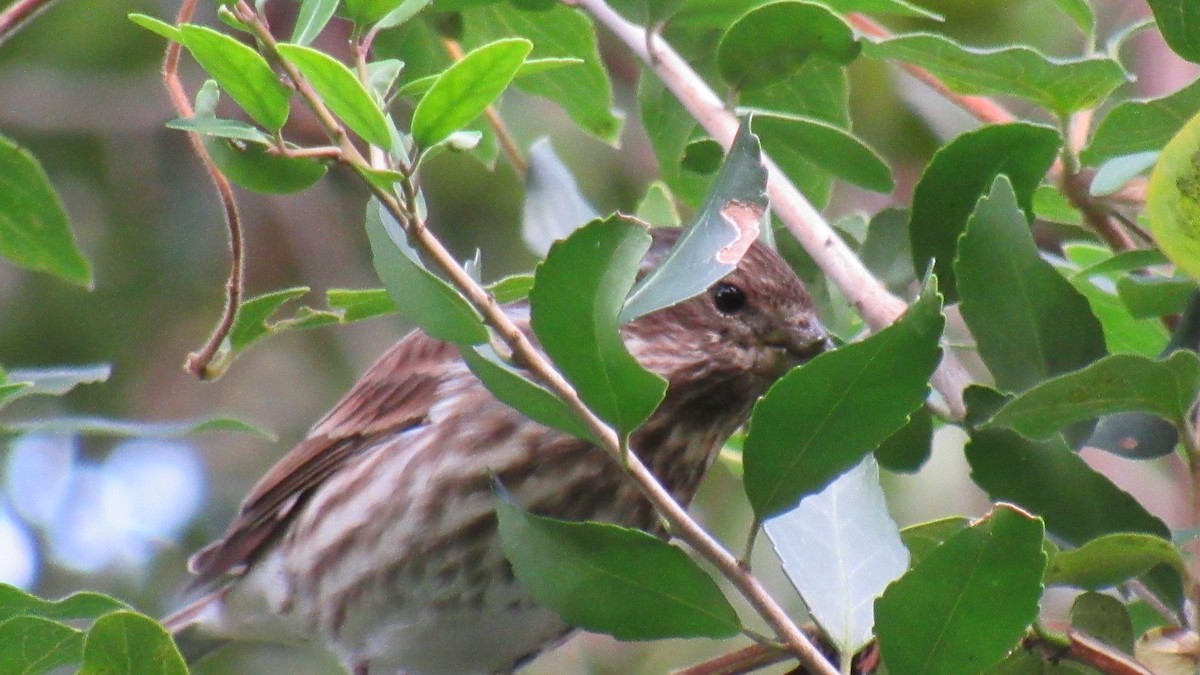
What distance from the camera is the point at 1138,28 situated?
2.60 meters

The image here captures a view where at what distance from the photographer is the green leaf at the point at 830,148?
267 centimetres

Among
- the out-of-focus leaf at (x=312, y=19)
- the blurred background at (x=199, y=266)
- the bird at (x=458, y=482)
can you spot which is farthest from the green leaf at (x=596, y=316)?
the blurred background at (x=199, y=266)

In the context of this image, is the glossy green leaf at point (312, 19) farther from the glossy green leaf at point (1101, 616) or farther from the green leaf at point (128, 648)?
the glossy green leaf at point (1101, 616)

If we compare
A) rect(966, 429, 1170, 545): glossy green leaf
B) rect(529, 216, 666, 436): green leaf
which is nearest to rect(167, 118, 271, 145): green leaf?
rect(529, 216, 666, 436): green leaf

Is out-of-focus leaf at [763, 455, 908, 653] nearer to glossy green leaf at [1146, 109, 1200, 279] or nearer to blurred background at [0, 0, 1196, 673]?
glossy green leaf at [1146, 109, 1200, 279]

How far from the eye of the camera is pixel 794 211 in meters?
2.59

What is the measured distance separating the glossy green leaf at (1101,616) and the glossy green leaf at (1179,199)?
45 cm

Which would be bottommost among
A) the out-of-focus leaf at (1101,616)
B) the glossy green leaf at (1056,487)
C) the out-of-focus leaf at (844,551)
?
the out-of-focus leaf at (1101,616)

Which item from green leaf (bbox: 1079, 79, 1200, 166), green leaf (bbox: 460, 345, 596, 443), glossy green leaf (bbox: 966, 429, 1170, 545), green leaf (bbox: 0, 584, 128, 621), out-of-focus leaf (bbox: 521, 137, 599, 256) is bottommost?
green leaf (bbox: 0, 584, 128, 621)

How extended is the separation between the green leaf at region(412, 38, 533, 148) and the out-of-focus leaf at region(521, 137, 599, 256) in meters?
1.00

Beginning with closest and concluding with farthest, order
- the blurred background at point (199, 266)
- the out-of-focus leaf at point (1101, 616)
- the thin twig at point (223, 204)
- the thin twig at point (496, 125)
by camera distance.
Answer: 1. the out-of-focus leaf at point (1101, 616)
2. the thin twig at point (223, 204)
3. the thin twig at point (496, 125)
4. the blurred background at point (199, 266)

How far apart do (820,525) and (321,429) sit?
1956 mm

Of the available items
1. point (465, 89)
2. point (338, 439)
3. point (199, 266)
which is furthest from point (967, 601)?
point (199, 266)

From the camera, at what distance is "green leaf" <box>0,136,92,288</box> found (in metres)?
2.73
